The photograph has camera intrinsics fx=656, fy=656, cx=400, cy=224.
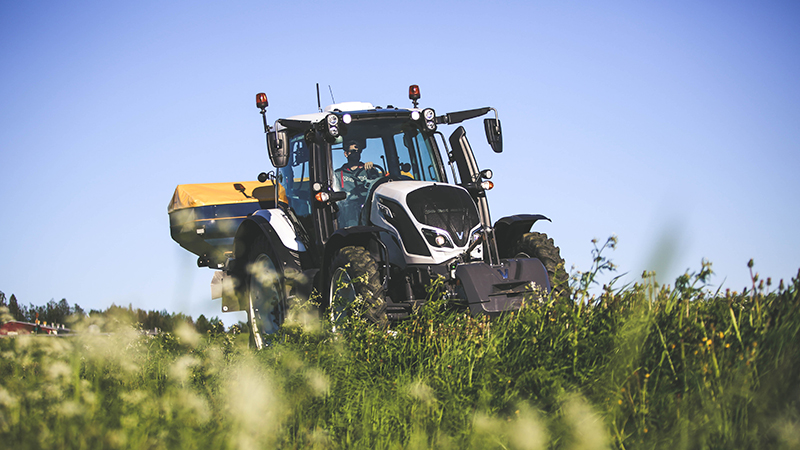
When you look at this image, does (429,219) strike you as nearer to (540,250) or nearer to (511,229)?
(511,229)

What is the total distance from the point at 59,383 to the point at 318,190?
345cm

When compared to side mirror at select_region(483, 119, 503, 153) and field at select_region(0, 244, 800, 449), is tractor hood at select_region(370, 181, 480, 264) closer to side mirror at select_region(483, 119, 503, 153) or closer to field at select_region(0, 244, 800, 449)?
side mirror at select_region(483, 119, 503, 153)

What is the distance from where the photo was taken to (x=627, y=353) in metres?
2.96

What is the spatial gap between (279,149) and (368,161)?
86 cm

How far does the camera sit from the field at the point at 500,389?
248cm

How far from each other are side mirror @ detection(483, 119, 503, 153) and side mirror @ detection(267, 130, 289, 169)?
1905mm

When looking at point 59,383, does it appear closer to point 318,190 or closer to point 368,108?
point 318,190

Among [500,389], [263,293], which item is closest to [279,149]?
[263,293]

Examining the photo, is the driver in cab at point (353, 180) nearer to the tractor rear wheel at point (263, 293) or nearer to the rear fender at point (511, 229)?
the tractor rear wheel at point (263, 293)

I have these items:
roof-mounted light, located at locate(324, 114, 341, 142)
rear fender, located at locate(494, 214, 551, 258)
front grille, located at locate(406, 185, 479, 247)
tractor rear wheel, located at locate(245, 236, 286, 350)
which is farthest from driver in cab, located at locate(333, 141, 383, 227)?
rear fender, located at locate(494, 214, 551, 258)

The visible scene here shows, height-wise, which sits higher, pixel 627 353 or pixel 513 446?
pixel 627 353

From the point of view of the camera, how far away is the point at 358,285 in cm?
513

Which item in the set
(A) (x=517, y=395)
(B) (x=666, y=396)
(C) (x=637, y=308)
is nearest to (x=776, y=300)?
(C) (x=637, y=308)

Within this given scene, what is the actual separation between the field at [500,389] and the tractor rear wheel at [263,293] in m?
2.74
